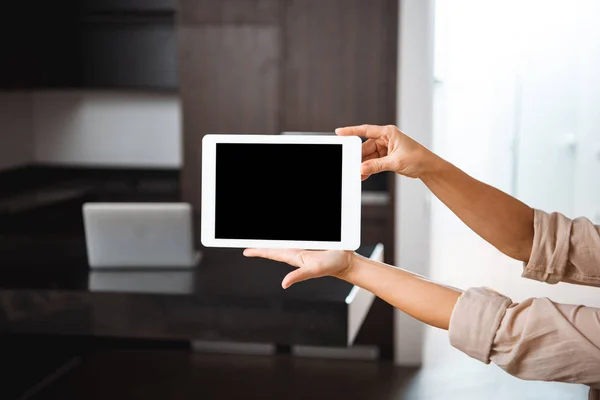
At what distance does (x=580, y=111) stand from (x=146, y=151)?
99.3 inches

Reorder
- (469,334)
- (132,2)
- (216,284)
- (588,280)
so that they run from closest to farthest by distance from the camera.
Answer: (469,334) < (588,280) < (216,284) < (132,2)

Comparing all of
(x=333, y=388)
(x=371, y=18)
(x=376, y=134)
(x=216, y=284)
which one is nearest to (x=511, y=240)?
(x=376, y=134)

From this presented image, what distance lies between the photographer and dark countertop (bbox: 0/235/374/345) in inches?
92.0

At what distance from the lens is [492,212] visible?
1.44m

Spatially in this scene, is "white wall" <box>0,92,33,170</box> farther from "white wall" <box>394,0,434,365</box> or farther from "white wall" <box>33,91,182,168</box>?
"white wall" <box>394,0,434,365</box>

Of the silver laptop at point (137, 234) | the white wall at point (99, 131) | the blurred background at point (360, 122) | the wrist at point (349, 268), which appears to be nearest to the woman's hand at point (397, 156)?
the wrist at point (349, 268)

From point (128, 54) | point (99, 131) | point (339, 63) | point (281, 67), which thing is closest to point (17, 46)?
point (128, 54)

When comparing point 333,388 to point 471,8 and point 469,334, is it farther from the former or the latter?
point 469,334

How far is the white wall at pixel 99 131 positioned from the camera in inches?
193

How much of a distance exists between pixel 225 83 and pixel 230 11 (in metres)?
0.35

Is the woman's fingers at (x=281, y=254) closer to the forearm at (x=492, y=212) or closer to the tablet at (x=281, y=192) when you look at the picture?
the tablet at (x=281, y=192)

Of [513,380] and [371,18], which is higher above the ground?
[371,18]

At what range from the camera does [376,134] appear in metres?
1.37

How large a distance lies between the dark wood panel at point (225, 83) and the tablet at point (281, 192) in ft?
8.66
